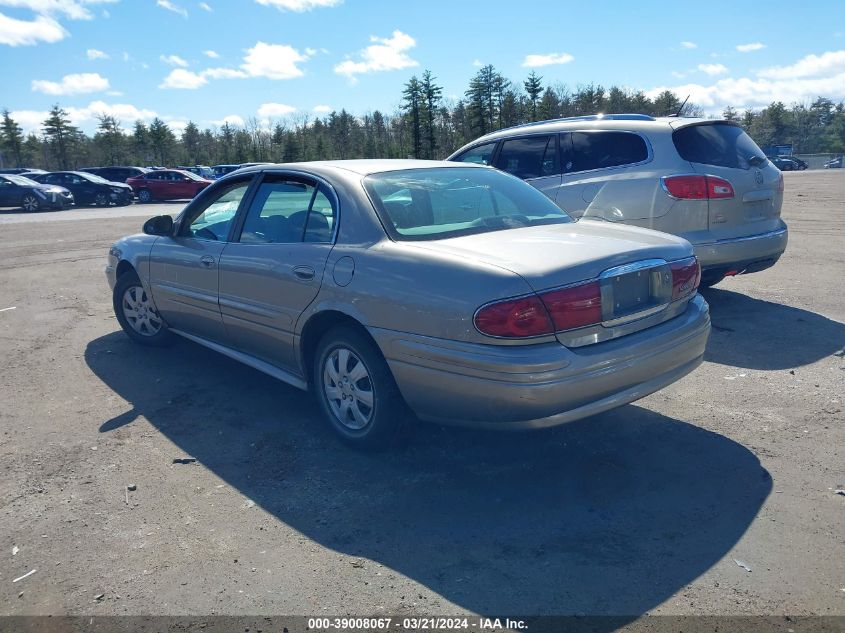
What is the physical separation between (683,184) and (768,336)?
1.53 m

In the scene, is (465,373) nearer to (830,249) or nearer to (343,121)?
(830,249)

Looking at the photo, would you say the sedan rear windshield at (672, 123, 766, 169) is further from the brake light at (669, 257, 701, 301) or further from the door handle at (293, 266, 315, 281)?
the door handle at (293, 266, 315, 281)

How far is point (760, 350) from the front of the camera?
5875mm

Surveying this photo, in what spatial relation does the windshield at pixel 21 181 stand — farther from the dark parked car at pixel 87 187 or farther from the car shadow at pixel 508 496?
the car shadow at pixel 508 496

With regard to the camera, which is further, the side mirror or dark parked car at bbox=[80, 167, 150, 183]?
dark parked car at bbox=[80, 167, 150, 183]

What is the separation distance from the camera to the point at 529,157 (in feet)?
25.2

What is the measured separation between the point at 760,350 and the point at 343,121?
61.9m

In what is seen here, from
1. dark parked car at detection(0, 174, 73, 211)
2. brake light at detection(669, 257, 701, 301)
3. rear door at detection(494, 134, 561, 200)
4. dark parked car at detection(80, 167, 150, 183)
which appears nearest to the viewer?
brake light at detection(669, 257, 701, 301)

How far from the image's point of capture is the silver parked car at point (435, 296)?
11.2 ft

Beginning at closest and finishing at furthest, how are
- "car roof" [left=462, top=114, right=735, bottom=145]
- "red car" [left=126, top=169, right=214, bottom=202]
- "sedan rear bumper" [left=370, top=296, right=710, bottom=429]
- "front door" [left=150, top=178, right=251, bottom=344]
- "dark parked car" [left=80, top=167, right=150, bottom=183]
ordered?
"sedan rear bumper" [left=370, top=296, right=710, bottom=429] < "front door" [left=150, top=178, right=251, bottom=344] < "car roof" [left=462, top=114, right=735, bottom=145] < "red car" [left=126, top=169, right=214, bottom=202] < "dark parked car" [left=80, top=167, right=150, bottom=183]

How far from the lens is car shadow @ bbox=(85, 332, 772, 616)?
9.63ft

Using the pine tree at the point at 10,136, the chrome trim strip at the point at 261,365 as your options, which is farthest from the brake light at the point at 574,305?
the pine tree at the point at 10,136

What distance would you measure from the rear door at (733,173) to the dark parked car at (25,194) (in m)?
27.6

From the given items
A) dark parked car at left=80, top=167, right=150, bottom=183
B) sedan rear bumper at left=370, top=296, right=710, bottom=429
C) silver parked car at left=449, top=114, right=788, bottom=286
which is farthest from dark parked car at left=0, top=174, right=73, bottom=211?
sedan rear bumper at left=370, top=296, right=710, bottom=429
